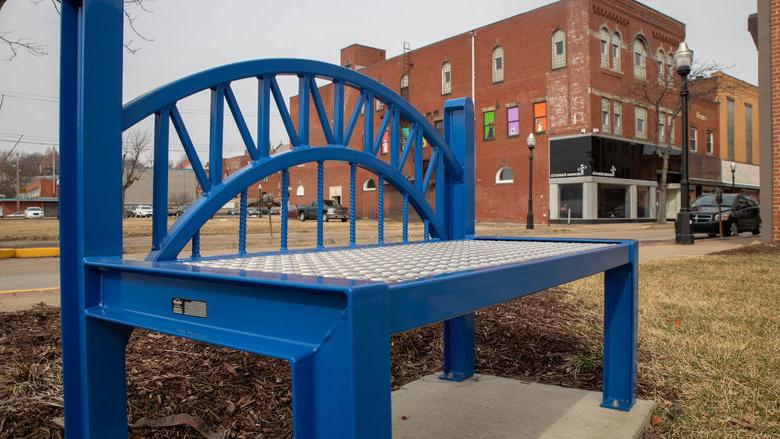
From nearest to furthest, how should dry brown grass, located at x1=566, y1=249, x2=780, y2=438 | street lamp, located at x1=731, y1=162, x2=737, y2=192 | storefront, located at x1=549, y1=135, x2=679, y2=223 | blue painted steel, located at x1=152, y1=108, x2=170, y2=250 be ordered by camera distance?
blue painted steel, located at x1=152, y1=108, x2=170, y2=250 → dry brown grass, located at x1=566, y1=249, x2=780, y2=438 → storefront, located at x1=549, y1=135, x2=679, y2=223 → street lamp, located at x1=731, y1=162, x2=737, y2=192

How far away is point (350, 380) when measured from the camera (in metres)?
1.00

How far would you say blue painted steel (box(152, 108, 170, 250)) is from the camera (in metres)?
1.96

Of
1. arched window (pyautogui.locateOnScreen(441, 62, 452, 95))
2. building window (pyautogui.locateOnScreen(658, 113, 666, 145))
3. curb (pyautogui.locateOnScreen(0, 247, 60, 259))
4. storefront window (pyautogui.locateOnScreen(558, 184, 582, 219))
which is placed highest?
arched window (pyautogui.locateOnScreen(441, 62, 452, 95))

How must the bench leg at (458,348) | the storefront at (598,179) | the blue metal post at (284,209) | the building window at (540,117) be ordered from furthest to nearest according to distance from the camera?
1. the building window at (540,117)
2. the storefront at (598,179)
3. the bench leg at (458,348)
4. the blue metal post at (284,209)

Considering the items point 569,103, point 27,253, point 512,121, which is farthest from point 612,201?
point 27,253

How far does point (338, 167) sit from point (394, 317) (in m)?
42.1

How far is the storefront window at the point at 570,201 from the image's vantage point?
30.0m

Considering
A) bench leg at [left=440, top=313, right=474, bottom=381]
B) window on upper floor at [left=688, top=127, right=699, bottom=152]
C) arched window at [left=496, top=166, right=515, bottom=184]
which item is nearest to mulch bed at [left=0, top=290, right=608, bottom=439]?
bench leg at [left=440, top=313, right=474, bottom=381]

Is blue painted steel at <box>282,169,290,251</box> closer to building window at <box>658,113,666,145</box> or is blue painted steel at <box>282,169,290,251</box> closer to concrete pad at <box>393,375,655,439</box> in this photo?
concrete pad at <box>393,375,655,439</box>

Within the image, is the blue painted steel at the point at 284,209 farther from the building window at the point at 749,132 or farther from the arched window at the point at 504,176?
the building window at the point at 749,132

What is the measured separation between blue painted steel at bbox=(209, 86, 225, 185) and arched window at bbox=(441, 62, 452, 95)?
3459 cm

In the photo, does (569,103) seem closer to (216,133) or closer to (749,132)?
(749,132)

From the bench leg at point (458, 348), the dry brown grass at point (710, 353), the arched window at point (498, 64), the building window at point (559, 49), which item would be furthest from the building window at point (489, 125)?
the bench leg at point (458, 348)

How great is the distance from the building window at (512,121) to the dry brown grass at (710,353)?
26.3 meters
